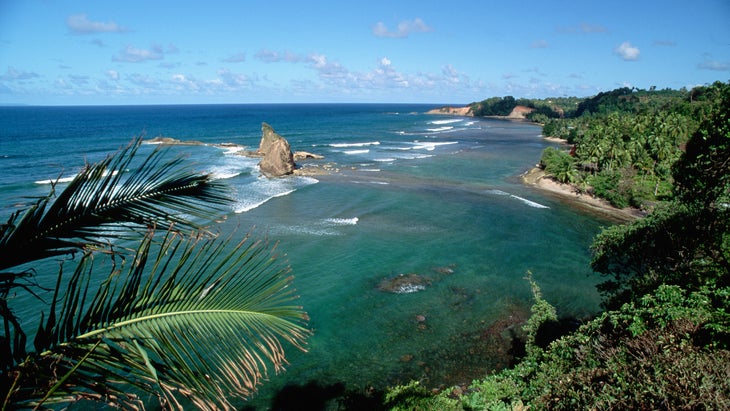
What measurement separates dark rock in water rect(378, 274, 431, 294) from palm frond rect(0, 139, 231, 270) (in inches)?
703

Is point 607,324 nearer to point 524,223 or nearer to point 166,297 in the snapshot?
point 166,297

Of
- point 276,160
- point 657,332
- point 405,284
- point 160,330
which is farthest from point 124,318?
point 276,160

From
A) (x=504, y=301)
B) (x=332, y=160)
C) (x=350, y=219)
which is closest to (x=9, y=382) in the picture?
(x=504, y=301)

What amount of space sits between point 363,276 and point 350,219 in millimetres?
9908

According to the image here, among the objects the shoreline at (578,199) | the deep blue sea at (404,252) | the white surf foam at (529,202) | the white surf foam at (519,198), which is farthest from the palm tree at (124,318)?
the white surf foam at (519,198)

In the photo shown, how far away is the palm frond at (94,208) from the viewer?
9.19 feet

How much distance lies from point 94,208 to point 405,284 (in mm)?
19250

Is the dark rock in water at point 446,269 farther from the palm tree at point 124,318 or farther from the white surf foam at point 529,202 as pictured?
the palm tree at point 124,318

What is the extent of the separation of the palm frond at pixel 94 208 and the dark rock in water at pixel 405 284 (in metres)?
17.8

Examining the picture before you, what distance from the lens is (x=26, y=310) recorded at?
17953mm

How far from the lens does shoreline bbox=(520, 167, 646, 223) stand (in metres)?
33.8

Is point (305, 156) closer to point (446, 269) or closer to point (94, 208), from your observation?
point (446, 269)

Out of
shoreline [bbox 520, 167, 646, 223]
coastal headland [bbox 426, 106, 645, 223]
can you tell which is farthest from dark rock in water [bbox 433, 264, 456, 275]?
coastal headland [bbox 426, 106, 645, 223]

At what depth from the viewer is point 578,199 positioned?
38.8m
